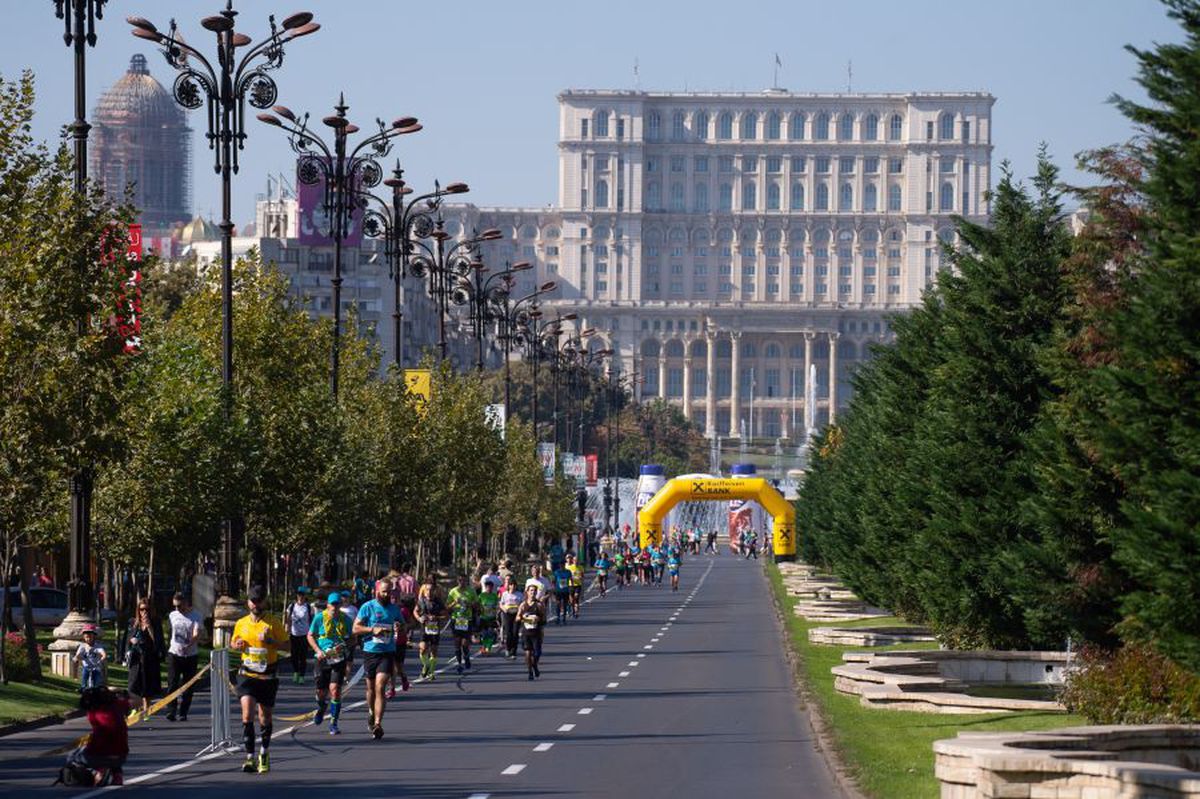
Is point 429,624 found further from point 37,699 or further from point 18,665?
point 37,699

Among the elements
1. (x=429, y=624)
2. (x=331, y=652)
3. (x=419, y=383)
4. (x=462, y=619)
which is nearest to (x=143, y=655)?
(x=331, y=652)

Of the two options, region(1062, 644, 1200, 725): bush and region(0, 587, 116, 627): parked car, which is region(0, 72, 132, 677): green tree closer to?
region(1062, 644, 1200, 725): bush

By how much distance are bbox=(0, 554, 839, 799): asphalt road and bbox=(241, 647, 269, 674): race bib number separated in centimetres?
99

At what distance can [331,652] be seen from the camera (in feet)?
93.0

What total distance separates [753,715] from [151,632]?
7725 mm

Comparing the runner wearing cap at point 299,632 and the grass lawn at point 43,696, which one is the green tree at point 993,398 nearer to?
the runner wearing cap at point 299,632

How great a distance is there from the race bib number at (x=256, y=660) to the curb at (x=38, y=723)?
17.5 ft

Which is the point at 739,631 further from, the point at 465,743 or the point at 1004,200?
the point at 465,743

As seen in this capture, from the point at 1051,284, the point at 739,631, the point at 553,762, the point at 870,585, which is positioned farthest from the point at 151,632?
the point at 739,631

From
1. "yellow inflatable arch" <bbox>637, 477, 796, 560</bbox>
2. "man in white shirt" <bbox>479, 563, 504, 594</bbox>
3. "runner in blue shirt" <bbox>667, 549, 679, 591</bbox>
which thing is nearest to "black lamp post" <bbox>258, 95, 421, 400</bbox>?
"man in white shirt" <bbox>479, 563, 504, 594</bbox>

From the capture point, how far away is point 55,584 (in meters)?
62.4

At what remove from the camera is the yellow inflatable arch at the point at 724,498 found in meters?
111

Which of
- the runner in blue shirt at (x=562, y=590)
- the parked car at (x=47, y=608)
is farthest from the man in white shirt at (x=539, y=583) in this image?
the runner in blue shirt at (x=562, y=590)

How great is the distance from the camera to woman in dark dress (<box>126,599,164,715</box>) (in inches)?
1202
